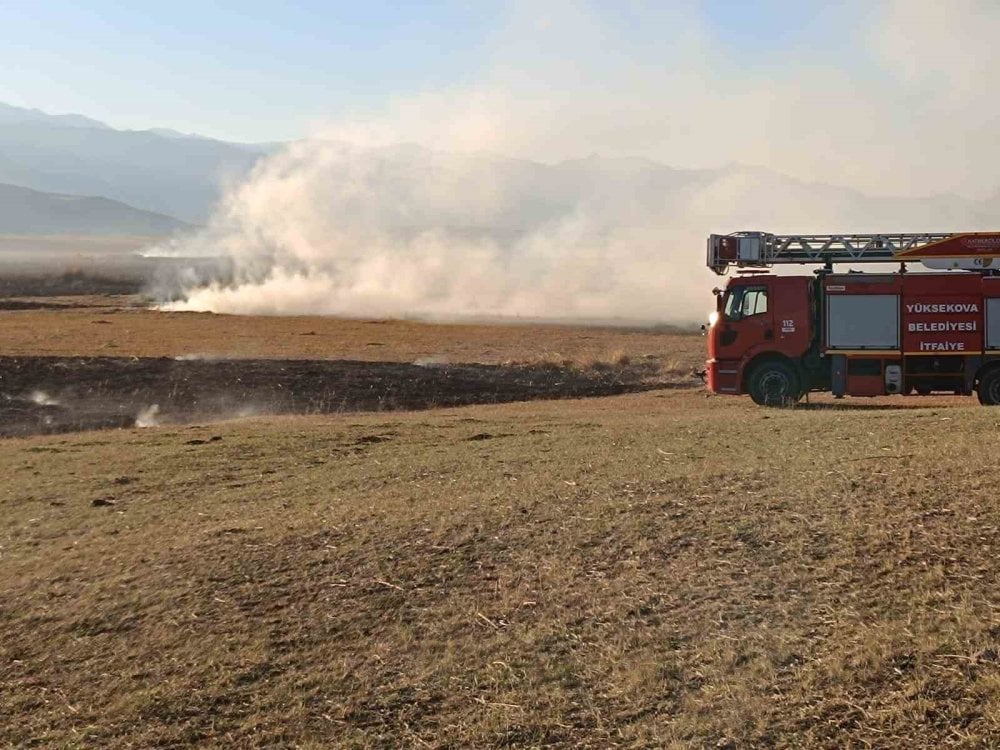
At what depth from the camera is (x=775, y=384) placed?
23.8m

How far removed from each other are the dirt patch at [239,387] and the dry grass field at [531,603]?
11.7 meters

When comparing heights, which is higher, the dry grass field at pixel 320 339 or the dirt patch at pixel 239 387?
the dry grass field at pixel 320 339

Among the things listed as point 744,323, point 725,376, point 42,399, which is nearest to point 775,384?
point 725,376

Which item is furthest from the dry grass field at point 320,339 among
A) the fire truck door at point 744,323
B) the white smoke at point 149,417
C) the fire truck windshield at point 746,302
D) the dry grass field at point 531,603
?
the dry grass field at point 531,603

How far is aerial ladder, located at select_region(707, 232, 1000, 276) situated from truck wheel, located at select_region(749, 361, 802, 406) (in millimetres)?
2293

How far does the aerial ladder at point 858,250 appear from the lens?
23000 mm

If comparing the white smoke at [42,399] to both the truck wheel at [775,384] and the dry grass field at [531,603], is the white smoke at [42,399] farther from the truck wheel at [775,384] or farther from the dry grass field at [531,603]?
the truck wheel at [775,384]

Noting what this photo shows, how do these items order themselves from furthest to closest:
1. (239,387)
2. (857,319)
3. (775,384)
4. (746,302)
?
(239,387), (746,302), (775,384), (857,319)

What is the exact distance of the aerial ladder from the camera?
906 inches

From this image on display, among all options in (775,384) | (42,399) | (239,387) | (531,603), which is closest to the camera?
(531,603)

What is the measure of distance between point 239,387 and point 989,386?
17575 millimetres

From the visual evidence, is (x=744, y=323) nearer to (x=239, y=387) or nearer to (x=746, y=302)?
(x=746, y=302)

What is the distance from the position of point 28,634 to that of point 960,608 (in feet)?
21.4

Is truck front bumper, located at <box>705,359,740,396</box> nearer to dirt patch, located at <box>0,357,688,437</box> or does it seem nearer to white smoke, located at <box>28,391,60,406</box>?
dirt patch, located at <box>0,357,688,437</box>
